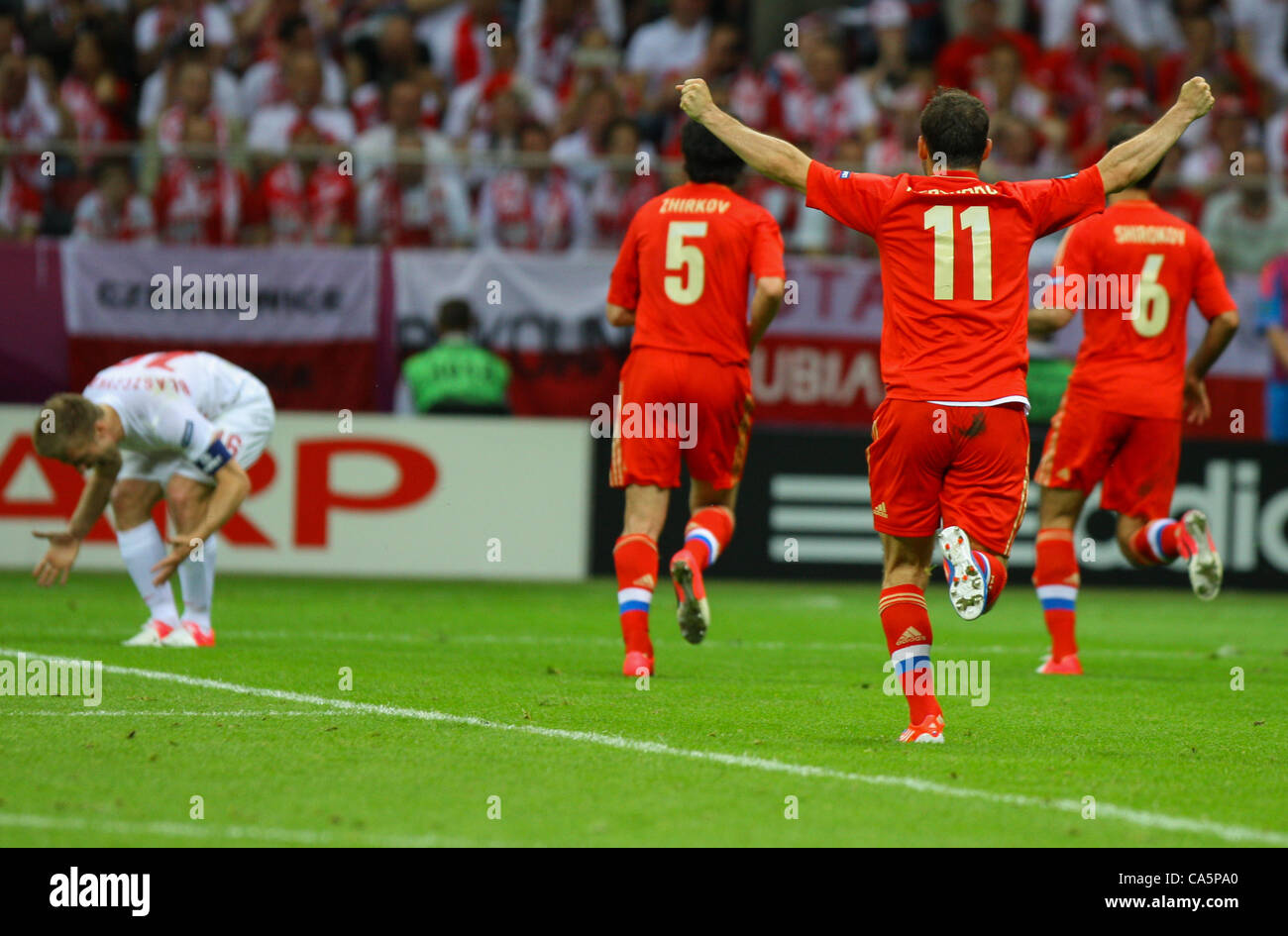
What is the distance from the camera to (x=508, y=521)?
13.9 metres

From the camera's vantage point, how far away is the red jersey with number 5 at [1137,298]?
898 cm

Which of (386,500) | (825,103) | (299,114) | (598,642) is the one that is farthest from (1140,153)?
(299,114)

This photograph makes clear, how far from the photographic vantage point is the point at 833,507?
46.1ft

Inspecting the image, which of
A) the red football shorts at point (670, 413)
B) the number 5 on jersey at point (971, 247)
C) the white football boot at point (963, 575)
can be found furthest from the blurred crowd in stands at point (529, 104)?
the white football boot at point (963, 575)

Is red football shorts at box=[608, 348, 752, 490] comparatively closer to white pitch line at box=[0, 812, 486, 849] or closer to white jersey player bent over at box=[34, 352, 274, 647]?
white jersey player bent over at box=[34, 352, 274, 647]

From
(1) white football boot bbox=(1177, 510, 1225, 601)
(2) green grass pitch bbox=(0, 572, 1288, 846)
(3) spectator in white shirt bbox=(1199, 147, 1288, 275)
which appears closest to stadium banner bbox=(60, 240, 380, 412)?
→ (2) green grass pitch bbox=(0, 572, 1288, 846)

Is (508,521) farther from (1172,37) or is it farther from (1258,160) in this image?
(1172,37)

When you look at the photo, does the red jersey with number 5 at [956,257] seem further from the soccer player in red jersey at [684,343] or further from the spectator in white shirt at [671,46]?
the spectator in white shirt at [671,46]

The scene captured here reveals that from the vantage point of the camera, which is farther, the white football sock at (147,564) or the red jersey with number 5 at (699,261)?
the white football sock at (147,564)

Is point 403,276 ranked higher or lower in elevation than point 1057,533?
higher

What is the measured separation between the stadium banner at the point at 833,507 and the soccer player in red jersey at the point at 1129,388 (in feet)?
15.9

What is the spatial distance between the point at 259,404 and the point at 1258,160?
9388mm
